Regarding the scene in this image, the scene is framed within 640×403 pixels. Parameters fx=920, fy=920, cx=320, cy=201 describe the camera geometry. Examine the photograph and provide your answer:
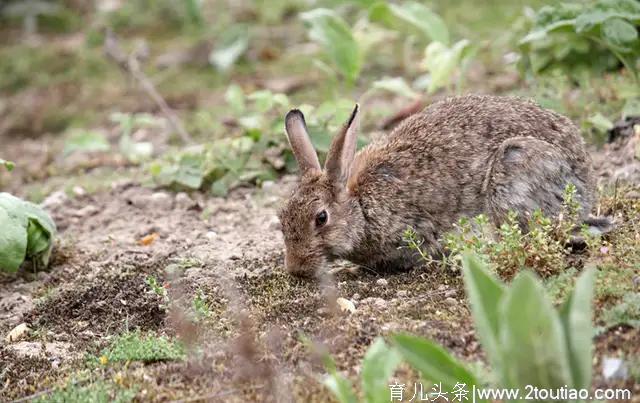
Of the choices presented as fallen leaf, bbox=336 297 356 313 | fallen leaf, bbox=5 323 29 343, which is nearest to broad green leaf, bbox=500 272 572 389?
fallen leaf, bbox=336 297 356 313

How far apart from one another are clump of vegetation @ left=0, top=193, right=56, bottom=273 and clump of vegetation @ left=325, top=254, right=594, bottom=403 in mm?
3185

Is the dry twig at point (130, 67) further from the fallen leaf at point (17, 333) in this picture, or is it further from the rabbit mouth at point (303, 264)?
the fallen leaf at point (17, 333)

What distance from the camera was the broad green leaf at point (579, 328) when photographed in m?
3.43

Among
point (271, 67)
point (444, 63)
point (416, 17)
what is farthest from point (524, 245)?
point (271, 67)

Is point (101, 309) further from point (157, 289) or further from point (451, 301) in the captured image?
point (451, 301)

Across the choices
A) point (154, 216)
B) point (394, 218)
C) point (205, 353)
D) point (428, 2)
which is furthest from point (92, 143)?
point (428, 2)

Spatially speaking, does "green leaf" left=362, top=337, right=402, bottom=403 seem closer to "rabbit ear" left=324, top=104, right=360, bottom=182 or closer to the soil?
the soil

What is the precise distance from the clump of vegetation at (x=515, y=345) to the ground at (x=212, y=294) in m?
0.54

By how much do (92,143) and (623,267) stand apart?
5.43 metres

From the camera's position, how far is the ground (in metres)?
4.55

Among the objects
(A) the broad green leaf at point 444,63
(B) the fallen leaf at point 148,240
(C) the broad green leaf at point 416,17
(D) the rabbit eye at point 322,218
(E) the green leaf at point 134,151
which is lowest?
(E) the green leaf at point 134,151

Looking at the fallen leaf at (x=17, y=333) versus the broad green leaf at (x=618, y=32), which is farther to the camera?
the broad green leaf at (x=618, y=32)

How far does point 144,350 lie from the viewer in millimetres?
4926

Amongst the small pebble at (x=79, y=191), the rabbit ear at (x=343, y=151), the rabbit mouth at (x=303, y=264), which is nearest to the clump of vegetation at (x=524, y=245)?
the rabbit mouth at (x=303, y=264)
